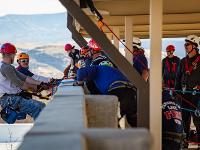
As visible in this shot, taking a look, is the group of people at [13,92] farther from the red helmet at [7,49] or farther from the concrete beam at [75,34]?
the concrete beam at [75,34]

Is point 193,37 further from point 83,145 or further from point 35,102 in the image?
point 83,145

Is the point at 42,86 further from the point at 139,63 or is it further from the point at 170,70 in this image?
the point at 170,70

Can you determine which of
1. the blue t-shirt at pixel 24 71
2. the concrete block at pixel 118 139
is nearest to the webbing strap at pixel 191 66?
the blue t-shirt at pixel 24 71

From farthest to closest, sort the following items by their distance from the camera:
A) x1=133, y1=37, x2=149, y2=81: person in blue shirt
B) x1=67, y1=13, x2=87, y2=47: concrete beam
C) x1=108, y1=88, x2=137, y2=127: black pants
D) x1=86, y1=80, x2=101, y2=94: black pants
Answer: x1=67, y1=13, x2=87, y2=47: concrete beam < x1=133, y1=37, x2=149, y2=81: person in blue shirt < x1=86, y1=80, x2=101, y2=94: black pants < x1=108, y1=88, x2=137, y2=127: black pants

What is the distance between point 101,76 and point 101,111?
1876 mm

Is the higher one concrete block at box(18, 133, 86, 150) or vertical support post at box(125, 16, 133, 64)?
vertical support post at box(125, 16, 133, 64)

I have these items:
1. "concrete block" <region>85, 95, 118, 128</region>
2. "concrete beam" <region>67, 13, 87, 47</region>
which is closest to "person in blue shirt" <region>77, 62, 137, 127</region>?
"concrete block" <region>85, 95, 118, 128</region>

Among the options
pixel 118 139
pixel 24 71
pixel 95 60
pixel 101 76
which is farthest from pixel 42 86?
pixel 118 139

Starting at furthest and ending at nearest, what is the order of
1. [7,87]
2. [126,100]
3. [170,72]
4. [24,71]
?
[170,72] < [24,71] < [7,87] < [126,100]

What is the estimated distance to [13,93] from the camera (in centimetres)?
900

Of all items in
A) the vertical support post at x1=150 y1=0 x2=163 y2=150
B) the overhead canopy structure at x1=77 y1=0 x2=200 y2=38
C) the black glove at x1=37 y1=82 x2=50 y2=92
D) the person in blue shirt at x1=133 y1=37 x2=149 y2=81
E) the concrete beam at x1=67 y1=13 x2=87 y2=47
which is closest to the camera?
the vertical support post at x1=150 y1=0 x2=163 y2=150

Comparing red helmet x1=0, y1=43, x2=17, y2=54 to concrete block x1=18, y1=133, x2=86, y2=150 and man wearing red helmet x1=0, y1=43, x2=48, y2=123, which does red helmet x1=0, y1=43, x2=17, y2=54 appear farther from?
concrete block x1=18, y1=133, x2=86, y2=150

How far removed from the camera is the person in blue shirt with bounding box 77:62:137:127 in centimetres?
694

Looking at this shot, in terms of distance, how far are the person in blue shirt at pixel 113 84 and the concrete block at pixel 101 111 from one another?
1.58m
